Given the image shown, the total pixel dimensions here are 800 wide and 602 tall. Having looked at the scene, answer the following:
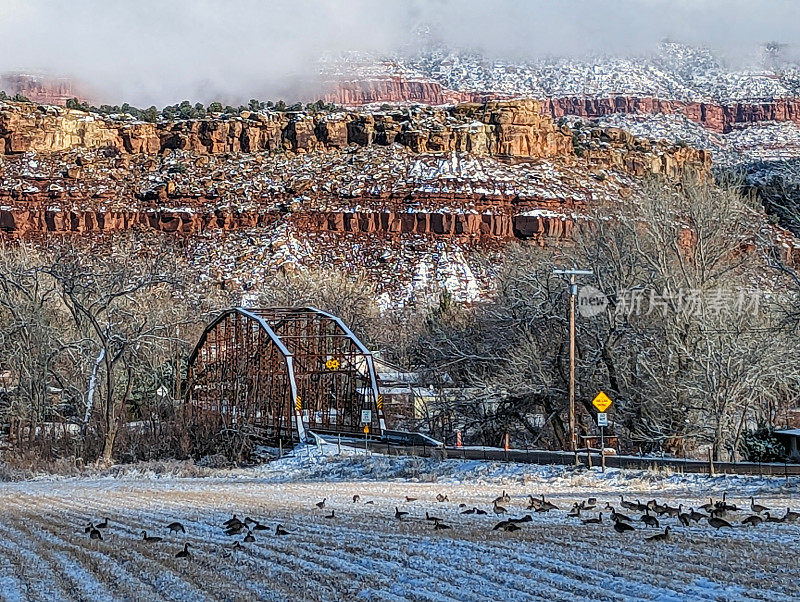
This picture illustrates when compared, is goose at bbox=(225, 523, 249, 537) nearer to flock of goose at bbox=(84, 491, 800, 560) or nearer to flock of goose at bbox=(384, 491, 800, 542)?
flock of goose at bbox=(84, 491, 800, 560)

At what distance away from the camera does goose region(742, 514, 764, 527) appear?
15.6 meters

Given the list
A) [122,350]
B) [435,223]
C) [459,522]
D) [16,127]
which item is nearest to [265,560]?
[459,522]

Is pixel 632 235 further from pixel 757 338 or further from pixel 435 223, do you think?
pixel 435 223

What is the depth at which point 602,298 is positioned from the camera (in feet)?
132

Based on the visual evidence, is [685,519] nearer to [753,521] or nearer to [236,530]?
[753,521]

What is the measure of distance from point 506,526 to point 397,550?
234 cm

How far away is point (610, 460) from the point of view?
28766 mm

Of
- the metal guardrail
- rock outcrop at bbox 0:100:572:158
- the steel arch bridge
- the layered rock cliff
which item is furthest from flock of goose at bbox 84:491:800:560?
rock outcrop at bbox 0:100:572:158

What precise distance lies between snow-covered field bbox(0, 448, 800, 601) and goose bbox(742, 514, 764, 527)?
13cm

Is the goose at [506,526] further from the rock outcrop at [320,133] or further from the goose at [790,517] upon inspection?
the rock outcrop at [320,133]

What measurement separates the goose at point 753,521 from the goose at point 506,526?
3.22m

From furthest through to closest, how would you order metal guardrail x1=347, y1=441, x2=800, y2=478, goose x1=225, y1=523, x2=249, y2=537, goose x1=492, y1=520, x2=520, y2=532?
metal guardrail x1=347, y1=441, x2=800, y2=478
goose x1=225, y1=523, x2=249, y2=537
goose x1=492, y1=520, x2=520, y2=532

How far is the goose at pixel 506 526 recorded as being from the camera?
50.1 feet

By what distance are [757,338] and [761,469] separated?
1254cm
